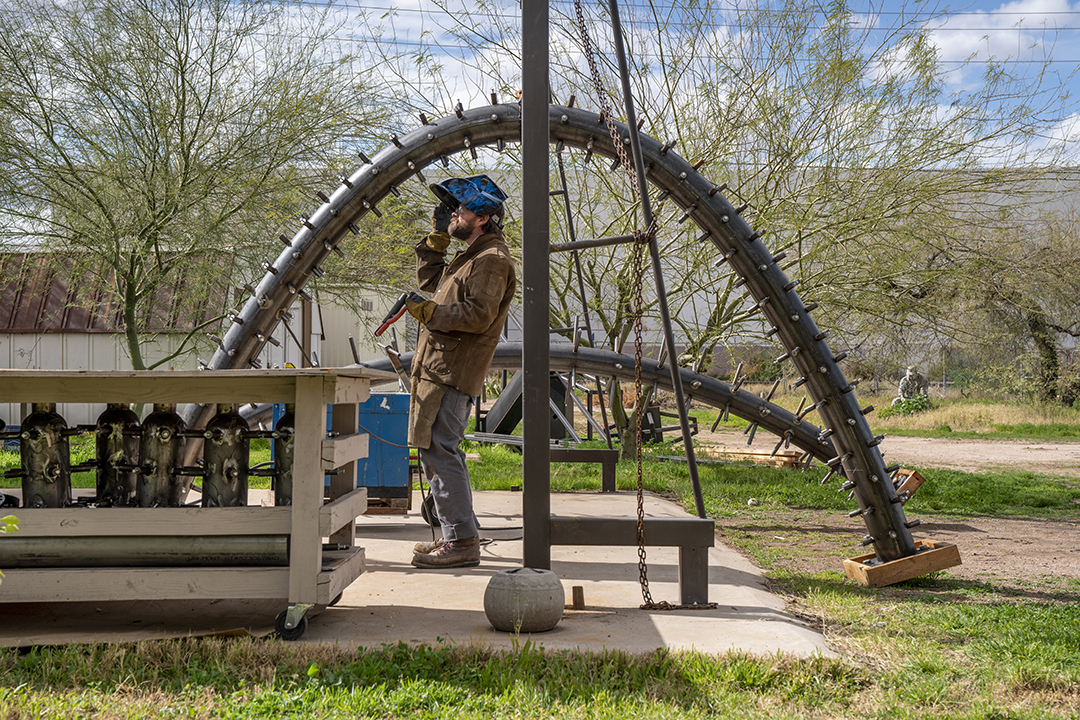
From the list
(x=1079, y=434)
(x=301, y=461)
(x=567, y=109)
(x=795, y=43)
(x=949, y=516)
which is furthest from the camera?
(x=1079, y=434)

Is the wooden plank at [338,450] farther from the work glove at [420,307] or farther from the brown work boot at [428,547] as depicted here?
the brown work boot at [428,547]

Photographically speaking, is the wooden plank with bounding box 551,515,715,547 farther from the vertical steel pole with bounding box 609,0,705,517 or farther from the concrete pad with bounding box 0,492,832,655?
the concrete pad with bounding box 0,492,832,655

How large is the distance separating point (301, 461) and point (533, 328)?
1270 mm

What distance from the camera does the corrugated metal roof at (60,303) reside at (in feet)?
37.8

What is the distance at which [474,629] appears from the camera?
12.0ft

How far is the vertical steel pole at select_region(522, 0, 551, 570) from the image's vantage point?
4125 mm

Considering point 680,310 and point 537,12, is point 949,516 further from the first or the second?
point 537,12

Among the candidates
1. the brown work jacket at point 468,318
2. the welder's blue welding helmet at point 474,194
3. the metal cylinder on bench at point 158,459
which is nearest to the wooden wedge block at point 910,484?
the brown work jacket at point 468,318

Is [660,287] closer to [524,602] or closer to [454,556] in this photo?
[524,602]

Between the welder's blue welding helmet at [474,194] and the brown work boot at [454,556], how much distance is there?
1826mm

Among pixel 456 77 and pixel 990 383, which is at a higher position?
pixel 456 77

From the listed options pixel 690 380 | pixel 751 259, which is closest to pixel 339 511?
pixel 751 259

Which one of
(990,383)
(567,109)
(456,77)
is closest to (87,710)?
(567,109)

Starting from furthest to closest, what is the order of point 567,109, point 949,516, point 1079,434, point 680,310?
point 1079,434
point 680,310
point 949,516
point 567,109
